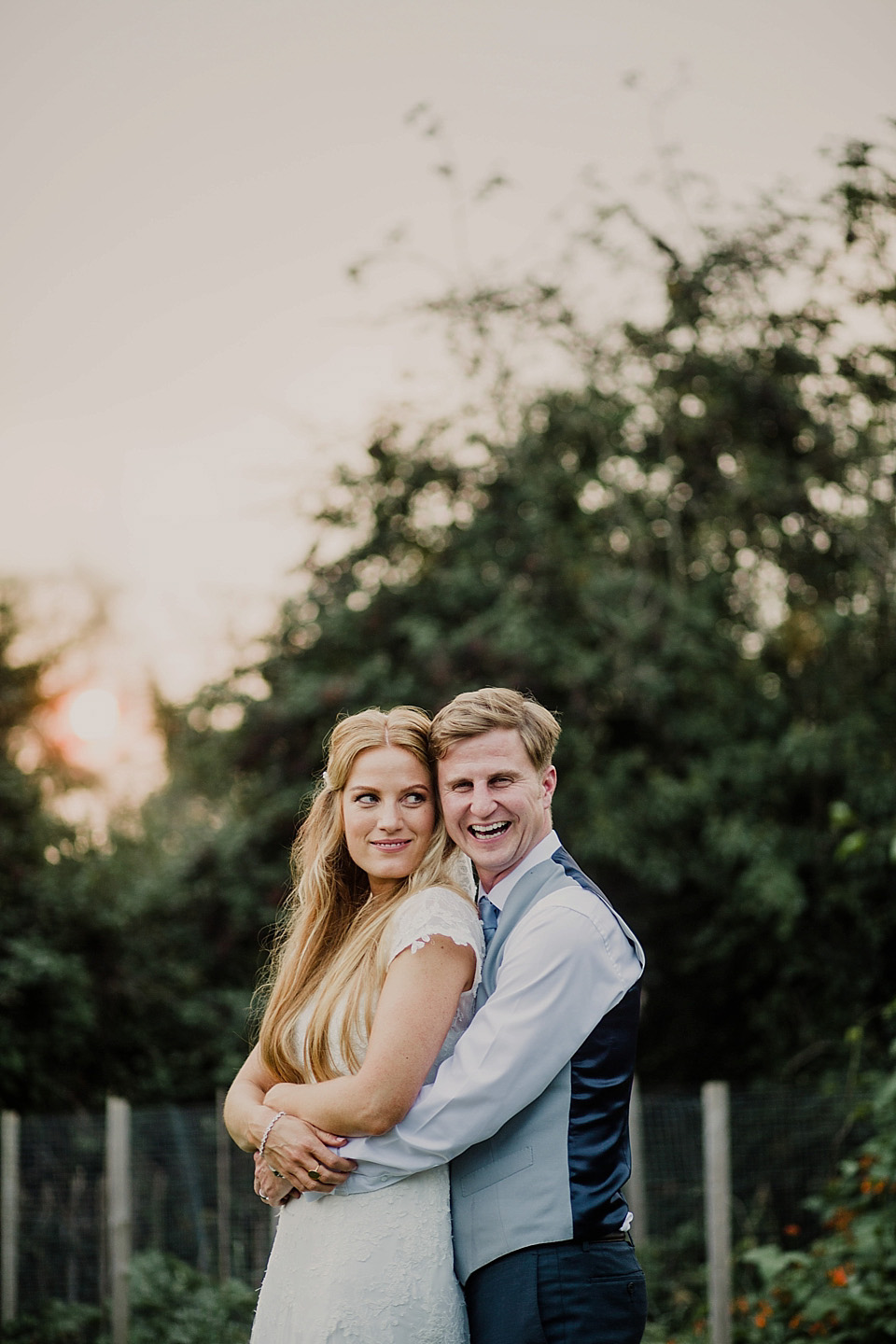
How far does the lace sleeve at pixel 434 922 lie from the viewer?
2391 millimetres

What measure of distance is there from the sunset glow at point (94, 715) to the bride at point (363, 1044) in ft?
46.2

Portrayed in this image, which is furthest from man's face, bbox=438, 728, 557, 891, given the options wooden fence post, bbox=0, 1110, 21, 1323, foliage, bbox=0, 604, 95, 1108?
foliage, bbox=0, 604, 95, 1108

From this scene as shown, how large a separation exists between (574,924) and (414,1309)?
2.48 ft

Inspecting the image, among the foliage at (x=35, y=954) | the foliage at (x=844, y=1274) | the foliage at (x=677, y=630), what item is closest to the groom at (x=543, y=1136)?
the foliage at (x=844, y=1274)

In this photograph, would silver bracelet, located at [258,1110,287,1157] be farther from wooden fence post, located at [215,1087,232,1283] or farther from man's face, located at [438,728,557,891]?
wooden fence post, located at [215,1087,232,1283]

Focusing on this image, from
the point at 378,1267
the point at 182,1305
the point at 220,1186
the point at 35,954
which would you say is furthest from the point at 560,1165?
the point at 35,954

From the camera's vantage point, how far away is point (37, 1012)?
8547mm

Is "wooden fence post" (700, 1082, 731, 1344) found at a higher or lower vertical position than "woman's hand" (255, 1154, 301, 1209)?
lower

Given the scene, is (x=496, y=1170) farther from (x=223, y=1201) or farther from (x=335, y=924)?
(x=223, y=1201)

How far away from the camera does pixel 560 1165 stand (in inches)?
87.6

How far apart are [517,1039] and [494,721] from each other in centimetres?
65

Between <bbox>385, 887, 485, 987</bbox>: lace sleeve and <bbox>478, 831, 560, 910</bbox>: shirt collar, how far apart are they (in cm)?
5

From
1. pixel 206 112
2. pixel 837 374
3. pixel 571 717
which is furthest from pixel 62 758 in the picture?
pixel 837 374

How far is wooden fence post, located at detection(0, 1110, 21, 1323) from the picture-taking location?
6.30m
